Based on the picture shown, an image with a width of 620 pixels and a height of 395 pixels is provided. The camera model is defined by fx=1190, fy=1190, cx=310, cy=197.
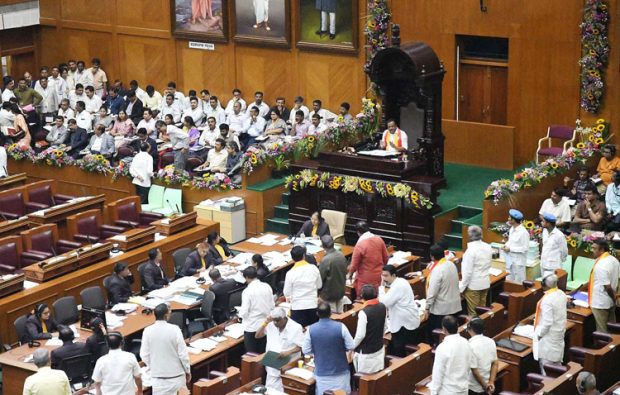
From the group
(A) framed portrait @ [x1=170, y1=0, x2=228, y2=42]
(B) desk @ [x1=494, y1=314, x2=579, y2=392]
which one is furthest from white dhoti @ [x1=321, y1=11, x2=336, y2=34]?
(B) desk @ [x1=494, y1=314, x2=579, y2=392]

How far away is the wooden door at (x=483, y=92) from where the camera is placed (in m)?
21.6

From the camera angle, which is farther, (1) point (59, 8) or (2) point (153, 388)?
(1) point (59, 8)

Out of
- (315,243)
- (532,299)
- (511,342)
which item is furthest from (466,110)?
(511,342)

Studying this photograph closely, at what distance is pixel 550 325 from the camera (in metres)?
13.1

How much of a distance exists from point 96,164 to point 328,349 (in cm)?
1085

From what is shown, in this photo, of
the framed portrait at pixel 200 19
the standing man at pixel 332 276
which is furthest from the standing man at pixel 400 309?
the framed portrait at pixel 200 19

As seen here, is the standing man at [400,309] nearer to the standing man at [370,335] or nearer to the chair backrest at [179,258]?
the standing man at [370,335]

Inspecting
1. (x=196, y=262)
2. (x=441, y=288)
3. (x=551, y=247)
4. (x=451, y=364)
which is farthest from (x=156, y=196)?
(x=451, y=364)

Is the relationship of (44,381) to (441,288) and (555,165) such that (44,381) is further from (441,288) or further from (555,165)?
(555,165)

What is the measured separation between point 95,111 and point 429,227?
31.4 feet

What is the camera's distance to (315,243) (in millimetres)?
17656

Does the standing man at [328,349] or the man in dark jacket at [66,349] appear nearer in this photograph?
the standing man at [328,349]

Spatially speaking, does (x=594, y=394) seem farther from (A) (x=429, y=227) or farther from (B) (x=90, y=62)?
(B) (x=90, y=62)

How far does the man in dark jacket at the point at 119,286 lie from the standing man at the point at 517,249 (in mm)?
5217
